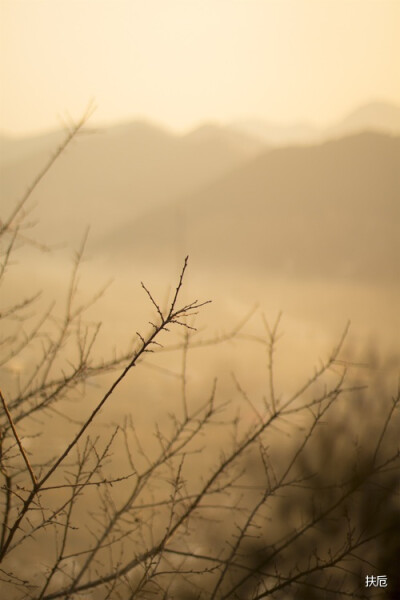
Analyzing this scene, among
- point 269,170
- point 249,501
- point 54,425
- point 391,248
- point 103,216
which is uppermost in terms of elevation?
point 269,170

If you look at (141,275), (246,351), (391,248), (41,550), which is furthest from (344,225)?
(41,550)

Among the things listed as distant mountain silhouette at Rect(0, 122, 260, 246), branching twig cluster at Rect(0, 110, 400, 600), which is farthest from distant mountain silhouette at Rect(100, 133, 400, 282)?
branching twig cluster at Rect(0, 110, 400, 600)

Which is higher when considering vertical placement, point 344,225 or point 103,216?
point 344,225

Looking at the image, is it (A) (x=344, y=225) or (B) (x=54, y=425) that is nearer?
(B) (x=54, y=425)

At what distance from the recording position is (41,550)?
23.5 ft

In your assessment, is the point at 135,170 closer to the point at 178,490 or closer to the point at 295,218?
the point at 295,218

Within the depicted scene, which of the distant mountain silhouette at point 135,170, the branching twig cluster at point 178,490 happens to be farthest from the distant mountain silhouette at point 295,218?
the branching twig cluster at point 178,490

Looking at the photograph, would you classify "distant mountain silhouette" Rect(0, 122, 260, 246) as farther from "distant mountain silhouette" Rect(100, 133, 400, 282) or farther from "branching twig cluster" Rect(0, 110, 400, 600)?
"branching twig cluster" Rect(0, 110, 400, 600)

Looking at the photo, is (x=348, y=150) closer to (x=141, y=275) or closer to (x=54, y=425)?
(x=141, y=275)

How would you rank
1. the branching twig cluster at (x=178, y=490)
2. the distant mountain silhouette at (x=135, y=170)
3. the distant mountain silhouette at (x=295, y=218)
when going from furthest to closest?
1. the distant mountain silhouette at (x=295, y=218)
2. the distant mountain silhouette at (x=135, y=170)
3. the branching twig cluster at (x=178, y=490)

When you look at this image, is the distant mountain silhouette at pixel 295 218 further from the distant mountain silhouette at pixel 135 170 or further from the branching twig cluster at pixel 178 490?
the branching twig cluster at pixel 178 490

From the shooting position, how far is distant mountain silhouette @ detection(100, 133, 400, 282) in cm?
1542

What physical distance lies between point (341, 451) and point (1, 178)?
189 inches

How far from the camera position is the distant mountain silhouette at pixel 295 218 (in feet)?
50.6
